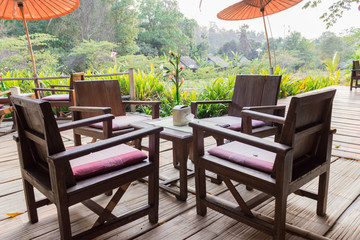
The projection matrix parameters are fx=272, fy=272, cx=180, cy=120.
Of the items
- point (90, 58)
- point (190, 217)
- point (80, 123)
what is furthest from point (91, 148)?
point (90, 58)

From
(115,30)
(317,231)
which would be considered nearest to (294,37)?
(115,30)

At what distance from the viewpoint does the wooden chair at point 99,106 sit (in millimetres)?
2316

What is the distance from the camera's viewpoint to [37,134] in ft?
4.33

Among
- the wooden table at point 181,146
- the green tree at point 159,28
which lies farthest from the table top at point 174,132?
the green tree at point 159,28

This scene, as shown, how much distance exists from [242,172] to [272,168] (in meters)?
0.15

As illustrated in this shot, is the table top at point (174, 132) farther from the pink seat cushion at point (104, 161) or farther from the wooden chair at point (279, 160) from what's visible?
the pink seat cushion at point (104, 161)

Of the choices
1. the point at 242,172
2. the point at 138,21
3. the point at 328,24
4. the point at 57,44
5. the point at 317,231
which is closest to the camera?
the point at 242,172

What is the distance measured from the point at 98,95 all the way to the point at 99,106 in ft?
0.37

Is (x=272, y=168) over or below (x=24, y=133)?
below

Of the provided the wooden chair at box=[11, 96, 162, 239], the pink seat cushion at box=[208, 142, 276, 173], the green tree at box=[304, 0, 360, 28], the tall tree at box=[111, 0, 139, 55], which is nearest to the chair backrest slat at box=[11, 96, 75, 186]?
the wooden chair at box=[11, 96, 162, 239]

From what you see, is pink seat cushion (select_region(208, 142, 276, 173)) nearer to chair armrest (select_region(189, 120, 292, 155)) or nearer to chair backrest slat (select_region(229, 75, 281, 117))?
chair armrest (select_region(189, 120, 292, 155))

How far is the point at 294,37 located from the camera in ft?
53.1

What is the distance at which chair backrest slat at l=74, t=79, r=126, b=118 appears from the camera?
2604 mm

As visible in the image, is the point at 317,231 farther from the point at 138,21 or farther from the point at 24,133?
the point at 138,21
